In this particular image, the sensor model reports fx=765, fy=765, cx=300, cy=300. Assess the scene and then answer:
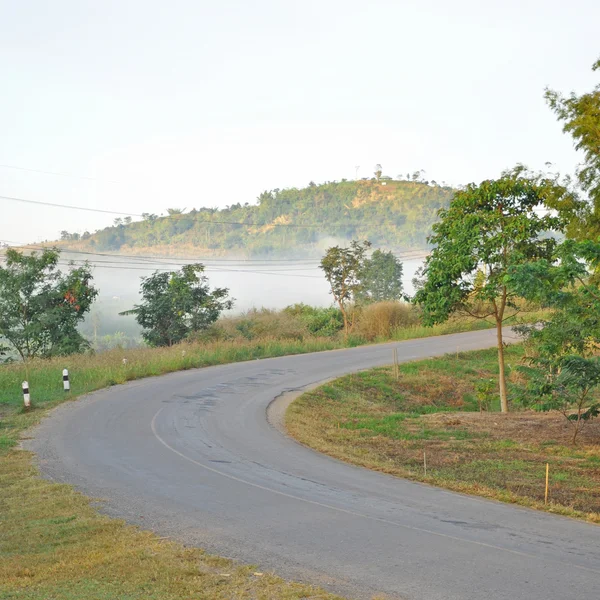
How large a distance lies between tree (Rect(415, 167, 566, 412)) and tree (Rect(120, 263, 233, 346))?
20658 mm

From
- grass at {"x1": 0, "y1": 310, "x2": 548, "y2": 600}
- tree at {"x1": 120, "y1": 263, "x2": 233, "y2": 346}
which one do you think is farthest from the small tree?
tree at {"x1": 120, "y1": 263, "x2": 233, "y2": 346}

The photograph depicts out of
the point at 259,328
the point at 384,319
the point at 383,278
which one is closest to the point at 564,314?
the point at 259,328

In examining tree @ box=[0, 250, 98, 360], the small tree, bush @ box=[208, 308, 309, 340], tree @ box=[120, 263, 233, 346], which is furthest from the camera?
bush @ box=[208, 308, 309, 340]

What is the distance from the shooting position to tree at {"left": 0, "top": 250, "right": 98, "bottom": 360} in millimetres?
34625

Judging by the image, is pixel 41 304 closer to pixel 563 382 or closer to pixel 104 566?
pixel 563 382

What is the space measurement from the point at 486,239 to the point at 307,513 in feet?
42.0

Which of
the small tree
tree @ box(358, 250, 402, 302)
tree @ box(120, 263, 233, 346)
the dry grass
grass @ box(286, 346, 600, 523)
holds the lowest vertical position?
grass @ box(286, 346, 600, 523)

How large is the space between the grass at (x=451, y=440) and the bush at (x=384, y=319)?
14.5 meters

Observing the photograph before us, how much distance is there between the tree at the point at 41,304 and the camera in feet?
114

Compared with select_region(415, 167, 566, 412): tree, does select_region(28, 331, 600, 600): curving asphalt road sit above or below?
below

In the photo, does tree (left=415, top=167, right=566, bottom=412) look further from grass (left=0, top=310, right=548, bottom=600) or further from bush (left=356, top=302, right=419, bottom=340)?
bush (left=356, top=302, right=419, bottom=340)

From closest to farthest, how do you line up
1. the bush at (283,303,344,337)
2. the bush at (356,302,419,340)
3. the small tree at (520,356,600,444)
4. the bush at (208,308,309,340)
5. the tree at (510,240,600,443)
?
the tree at (510,240,600,443)
the small tree at (520,356,600,444)
the bush at (208,308,309,340)
the bush at (356,302,419,340)
the bush at (283,303,344,337)

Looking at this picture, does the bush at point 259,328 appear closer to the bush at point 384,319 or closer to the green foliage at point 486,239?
the bush at point 384,319

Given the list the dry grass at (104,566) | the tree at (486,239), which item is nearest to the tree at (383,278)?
the tree at (486,239)
